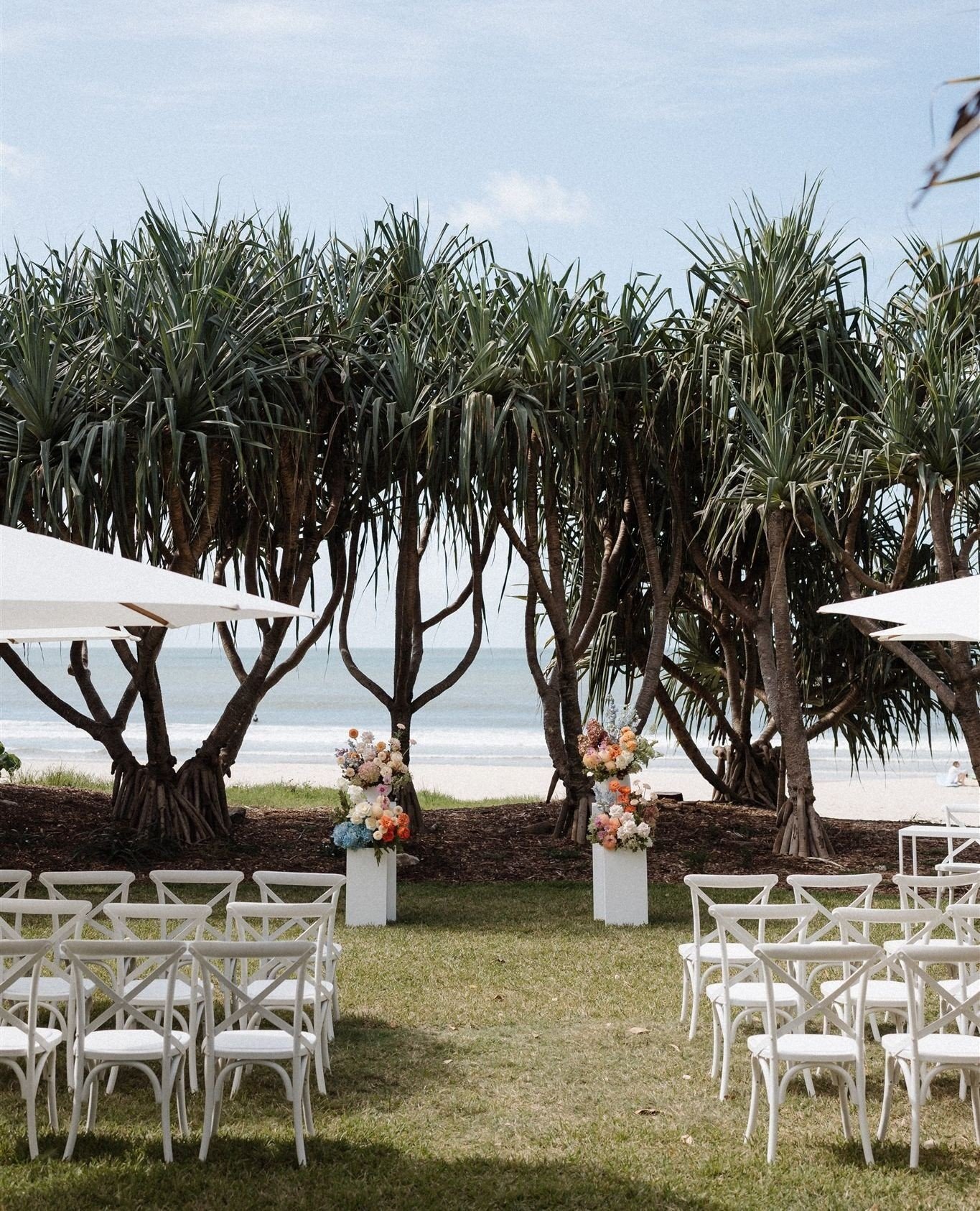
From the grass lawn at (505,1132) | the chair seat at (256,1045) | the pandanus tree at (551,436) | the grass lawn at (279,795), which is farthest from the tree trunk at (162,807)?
the chair seat at (256,1045)

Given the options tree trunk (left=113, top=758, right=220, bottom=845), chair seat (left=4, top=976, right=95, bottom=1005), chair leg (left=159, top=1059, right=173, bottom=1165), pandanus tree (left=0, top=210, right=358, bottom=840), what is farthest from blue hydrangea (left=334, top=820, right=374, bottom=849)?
chair leg (left=159, top=1059, right=173, bottom=1165)

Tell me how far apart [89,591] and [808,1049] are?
2929 mm

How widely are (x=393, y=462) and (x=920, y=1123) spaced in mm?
7289

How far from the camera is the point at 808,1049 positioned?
4133 millimetres

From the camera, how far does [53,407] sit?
9625mm

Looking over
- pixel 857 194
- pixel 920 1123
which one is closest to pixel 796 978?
pixel 920 1123

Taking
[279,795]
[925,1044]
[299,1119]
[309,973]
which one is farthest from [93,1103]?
[279,795]

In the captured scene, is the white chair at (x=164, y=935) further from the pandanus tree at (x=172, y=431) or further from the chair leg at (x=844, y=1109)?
the pandanus tree at (x=172, y=431)

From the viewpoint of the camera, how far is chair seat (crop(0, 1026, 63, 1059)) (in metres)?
4.04

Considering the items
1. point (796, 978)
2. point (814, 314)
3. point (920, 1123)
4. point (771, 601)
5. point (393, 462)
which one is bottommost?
point (920, 1123)

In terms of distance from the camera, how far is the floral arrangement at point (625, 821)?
314 inches

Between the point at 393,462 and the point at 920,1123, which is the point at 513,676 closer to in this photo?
the point at 393,462

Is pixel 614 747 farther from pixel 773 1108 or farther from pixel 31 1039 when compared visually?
pixel 31 1039

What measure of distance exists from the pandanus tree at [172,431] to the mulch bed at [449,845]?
1.71 ft
